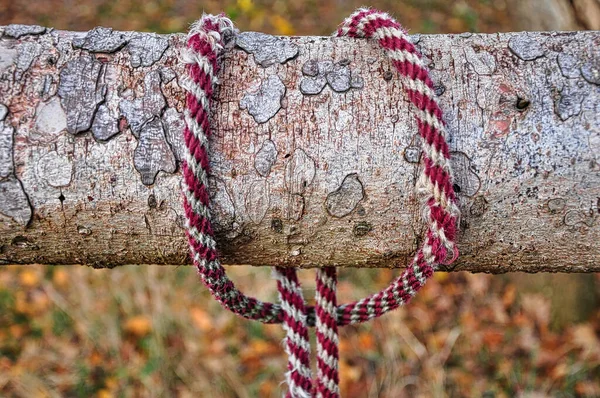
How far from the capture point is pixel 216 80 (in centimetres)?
75

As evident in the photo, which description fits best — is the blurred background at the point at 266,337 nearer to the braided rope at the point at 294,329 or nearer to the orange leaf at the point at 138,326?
the orange leaf at the point at 138,326

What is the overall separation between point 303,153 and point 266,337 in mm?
1770

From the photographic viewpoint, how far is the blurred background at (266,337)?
2.14m

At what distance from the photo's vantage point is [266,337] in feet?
7.80

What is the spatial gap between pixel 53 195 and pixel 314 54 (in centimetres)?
39

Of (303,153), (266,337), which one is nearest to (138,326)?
(266,337)

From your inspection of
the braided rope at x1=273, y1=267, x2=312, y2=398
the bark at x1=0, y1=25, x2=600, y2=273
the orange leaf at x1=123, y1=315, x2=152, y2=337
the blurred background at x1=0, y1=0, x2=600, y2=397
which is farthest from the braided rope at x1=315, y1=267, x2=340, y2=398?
the orange leaf at x1=123, y1=315, x2=152, y2=337

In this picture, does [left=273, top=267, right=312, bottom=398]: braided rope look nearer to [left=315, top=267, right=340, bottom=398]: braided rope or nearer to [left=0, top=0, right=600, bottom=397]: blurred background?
[left=315, top=267, right=340, bottom=398]: braided rope

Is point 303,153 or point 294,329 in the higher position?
point 303,153

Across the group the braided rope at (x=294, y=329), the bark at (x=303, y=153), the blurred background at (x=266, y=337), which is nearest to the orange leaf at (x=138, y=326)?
the blurred background at (x=266, y=337)

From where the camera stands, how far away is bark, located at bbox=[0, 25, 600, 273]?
725 mm

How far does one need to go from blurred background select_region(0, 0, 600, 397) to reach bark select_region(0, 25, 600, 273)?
1342 mm

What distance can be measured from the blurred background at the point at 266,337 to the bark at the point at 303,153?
1342mm

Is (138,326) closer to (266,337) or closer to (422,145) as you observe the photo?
(266,337)
